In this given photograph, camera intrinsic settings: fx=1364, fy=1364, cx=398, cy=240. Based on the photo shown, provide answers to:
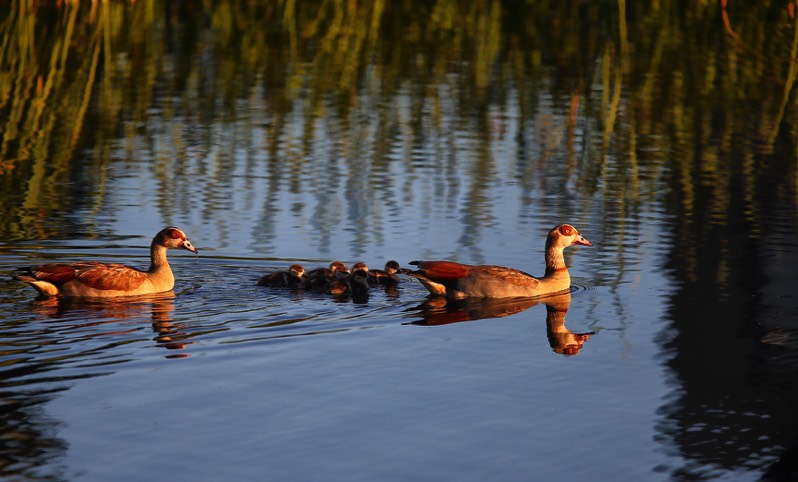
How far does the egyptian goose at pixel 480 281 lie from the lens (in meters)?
13.2

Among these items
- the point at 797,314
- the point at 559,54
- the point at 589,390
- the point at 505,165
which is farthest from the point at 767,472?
the point at 559,54

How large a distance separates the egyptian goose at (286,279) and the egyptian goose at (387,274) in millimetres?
689

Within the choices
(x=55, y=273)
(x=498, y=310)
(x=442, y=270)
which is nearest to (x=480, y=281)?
(x=442, y=270)

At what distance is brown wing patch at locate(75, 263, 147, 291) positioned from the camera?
13047 millimetres

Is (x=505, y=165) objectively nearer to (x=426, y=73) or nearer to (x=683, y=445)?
(x=426, y=73)

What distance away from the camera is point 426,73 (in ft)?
91.5

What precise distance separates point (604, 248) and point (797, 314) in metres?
3.19

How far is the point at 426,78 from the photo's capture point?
1072 inches

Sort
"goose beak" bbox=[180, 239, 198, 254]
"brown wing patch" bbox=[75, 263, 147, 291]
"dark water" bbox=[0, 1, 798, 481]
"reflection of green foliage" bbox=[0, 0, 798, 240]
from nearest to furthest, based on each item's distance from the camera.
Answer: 1. "dark water" bbox=[0, 1, 798, 481]
2. "brown wing patch" bbox=[75, 263, 147, 291]
3. "goose beak" bbox=[180, 239, 198, 254]
4. "reflection of green foliage" bbox=[0, 0, 798, 240]

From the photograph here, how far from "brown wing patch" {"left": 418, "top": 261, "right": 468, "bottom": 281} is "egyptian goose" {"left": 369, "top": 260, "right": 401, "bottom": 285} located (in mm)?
419

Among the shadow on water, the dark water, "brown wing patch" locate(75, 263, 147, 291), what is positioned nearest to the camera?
the shadow on water

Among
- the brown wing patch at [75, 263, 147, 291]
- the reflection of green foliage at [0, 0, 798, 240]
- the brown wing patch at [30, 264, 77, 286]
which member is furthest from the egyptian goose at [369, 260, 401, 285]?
the reflection of green foliage at [0, 0, 798, 240]

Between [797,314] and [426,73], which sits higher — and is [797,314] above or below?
below

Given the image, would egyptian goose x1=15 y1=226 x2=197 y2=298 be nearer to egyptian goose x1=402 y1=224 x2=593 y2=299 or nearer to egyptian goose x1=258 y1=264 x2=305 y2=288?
egyptian goose x1=258 y1=264 x2=305 y2=288
